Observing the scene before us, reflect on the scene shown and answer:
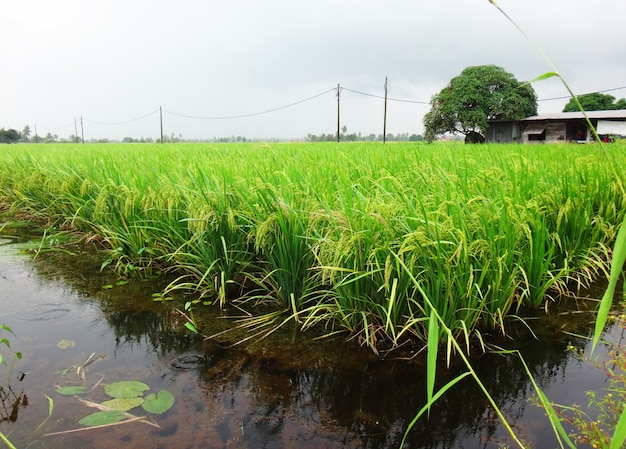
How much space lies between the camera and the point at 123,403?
6.00ft

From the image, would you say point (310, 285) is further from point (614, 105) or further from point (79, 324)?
point (614, 105)

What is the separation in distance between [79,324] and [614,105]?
5560 cm

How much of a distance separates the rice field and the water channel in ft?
0.74

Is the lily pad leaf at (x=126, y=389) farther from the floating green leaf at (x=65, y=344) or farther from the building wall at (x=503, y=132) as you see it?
the building wall at (x=503, y=132)

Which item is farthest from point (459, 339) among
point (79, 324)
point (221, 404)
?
point (79, 324)

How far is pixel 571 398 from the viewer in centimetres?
186

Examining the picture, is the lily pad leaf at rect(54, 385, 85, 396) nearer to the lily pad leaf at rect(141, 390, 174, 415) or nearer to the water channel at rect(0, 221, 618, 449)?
the water channel at rect(0, 221, 618, 449)

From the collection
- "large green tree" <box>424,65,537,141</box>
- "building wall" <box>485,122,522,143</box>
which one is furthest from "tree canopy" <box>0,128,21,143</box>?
"building wall" <box>485,122,522,143</box>

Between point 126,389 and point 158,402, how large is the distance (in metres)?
0.20

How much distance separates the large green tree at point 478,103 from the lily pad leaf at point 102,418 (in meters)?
28.6

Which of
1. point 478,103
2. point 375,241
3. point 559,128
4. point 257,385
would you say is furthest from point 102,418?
point 478,103

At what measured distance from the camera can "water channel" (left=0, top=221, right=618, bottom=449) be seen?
1654 mm

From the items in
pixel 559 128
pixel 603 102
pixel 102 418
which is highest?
pixel 603 102

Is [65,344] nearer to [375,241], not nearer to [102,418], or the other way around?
[102,418]
